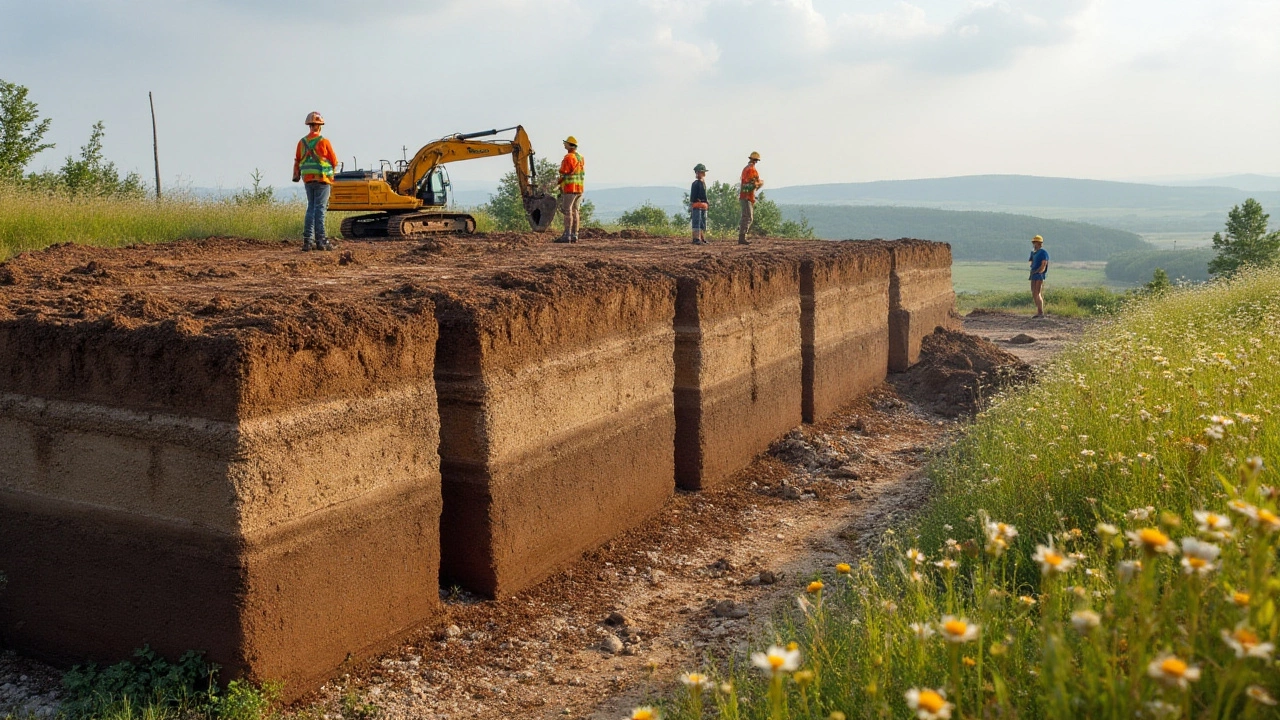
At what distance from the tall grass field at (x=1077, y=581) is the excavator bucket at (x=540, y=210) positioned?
10876 mm

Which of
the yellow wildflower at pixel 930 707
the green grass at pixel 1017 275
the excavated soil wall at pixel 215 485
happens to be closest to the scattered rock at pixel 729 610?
the excavated soil wall at pixel 215 485

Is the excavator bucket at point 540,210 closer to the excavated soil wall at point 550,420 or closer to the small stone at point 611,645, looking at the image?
the excavated soil wall at point 550,420

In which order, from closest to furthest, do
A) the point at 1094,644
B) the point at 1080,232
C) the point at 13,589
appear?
the point at 1094,644 < the point at 13,589 < the point at 1080,232

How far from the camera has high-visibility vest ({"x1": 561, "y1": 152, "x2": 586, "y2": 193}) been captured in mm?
14727

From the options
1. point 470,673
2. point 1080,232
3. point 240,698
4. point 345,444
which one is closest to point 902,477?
point 470,673

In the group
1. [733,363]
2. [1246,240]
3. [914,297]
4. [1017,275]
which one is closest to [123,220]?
[733,363]

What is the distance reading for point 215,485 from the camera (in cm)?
434

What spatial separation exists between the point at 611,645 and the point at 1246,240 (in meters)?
26.1

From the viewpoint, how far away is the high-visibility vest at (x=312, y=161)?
11348 mm

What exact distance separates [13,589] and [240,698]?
64.2 inches

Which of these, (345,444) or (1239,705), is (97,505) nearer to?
(345,444)

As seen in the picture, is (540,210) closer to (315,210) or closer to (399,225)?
(399,225)

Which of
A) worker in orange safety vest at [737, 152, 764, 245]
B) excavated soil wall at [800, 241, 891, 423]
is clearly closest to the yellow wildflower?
excavated soil wall at [800, 241, 891, 423]

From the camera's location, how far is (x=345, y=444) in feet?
16.1
